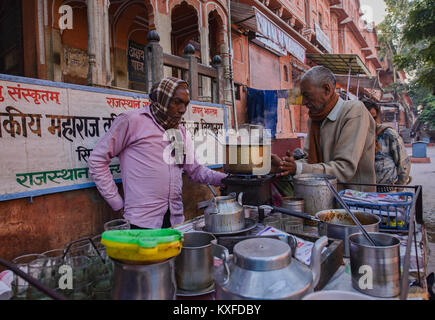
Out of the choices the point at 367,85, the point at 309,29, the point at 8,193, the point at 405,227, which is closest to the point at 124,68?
the point at 8,193

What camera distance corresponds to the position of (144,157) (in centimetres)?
254

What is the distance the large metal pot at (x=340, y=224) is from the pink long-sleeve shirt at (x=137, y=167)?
4.05 feet

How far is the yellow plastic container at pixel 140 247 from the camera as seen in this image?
769 mm

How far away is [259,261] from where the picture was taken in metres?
0.85

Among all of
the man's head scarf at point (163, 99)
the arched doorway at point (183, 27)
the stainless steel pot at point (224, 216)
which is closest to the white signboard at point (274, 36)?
the arched doorway at point (183, 27)

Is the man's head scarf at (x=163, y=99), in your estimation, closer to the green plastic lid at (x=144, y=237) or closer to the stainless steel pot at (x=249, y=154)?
the stainless steel pot at (x=249, y=154)

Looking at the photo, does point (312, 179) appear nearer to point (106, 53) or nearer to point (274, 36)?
point (106, 53)

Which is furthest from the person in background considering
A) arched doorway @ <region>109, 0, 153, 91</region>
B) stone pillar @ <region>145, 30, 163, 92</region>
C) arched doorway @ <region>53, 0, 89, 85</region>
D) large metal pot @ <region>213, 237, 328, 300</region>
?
arched doorway @ <region>53, 0, 89, 85</region>

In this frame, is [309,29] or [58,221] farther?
[309,29]

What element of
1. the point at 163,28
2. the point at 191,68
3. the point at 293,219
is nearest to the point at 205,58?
the point at 163,28

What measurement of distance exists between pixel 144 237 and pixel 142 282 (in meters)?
0.13
